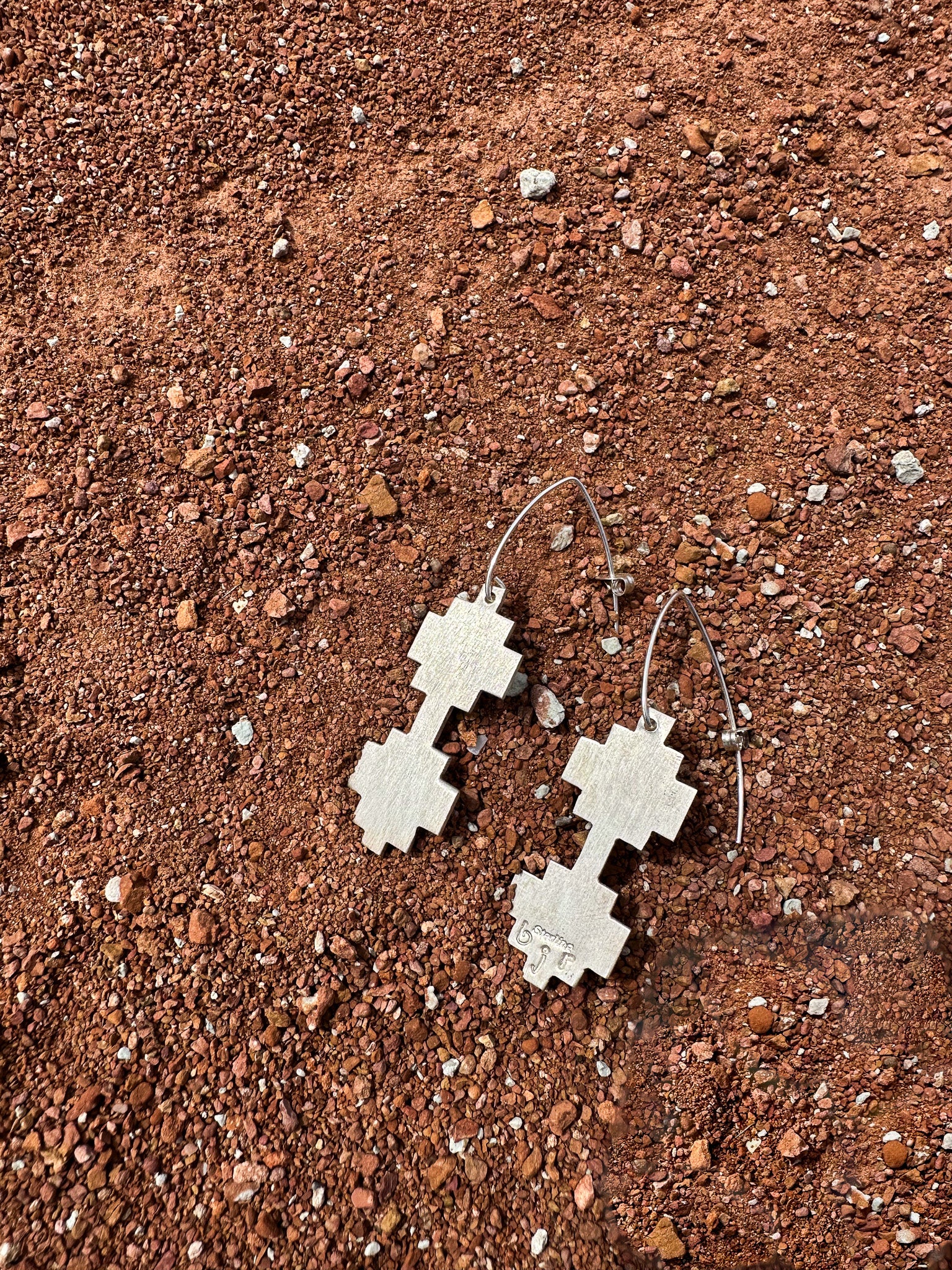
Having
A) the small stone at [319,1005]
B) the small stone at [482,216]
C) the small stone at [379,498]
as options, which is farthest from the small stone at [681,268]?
the small stone at [319,1005]

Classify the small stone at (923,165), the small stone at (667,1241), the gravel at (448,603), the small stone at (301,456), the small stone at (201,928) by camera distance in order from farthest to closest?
the small stone at (301,456), the small stone at (923,165), the small stone at (201,928), the gravel at (448,603), the small stone at (667,1241)

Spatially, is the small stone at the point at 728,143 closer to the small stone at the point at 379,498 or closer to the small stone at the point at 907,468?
the small stone at the point at 907,468

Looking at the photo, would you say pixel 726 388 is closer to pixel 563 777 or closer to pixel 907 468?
pixel 907 468

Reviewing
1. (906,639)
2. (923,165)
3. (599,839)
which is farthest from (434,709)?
(923,165)

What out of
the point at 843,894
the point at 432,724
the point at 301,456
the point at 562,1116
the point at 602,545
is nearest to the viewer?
the point at 562,1116

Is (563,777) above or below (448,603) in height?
below

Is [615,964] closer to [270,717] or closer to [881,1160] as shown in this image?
[881,1160]
